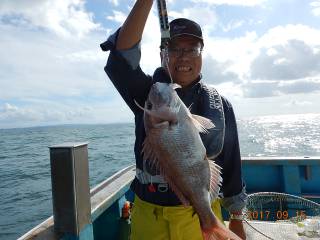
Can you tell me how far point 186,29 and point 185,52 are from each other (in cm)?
19

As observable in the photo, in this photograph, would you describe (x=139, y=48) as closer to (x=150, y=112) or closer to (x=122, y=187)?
(x=150, y=112)

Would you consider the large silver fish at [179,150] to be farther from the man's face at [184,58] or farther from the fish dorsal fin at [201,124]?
the man's face at [184,58]

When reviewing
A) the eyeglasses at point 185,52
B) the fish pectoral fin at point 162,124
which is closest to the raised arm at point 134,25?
the eyeglasses at point 185,52

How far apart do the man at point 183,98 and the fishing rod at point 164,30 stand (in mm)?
22

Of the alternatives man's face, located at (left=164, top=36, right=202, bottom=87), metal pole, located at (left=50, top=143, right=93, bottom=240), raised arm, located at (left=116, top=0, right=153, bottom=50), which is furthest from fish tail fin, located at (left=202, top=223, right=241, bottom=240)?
metal pole, located at (left=50, top=143, right=93, bottom=240)

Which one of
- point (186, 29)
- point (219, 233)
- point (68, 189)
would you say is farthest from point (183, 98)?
point (68, 189)

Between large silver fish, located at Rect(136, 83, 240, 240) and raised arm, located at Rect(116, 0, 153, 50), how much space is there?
0.44 meters

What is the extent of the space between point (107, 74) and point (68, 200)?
163 cm

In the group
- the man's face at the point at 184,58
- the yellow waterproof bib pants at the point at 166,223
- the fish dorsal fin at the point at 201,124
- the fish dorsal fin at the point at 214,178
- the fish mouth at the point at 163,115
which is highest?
the man's face at the point at 184,58

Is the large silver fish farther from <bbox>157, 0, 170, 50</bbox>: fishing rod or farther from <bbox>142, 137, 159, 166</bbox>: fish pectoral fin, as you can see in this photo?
<bbox>157, 0, 170, 50</bbox>: fishing rod

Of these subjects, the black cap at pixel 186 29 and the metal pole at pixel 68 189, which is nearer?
the black cap at pixel 186 29

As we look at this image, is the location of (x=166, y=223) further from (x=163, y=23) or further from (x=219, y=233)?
(x=163, y=23)

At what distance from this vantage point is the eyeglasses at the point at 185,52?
8.97ft

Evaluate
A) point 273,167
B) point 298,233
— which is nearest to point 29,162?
point 273,167
